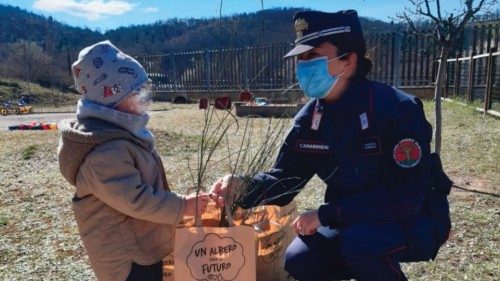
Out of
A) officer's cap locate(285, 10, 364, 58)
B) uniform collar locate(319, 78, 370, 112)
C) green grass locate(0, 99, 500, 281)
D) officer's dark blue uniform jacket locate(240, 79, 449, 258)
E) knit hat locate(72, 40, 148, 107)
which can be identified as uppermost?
officer's cap locate(285, 10, 364, 58)

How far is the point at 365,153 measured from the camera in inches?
73.4

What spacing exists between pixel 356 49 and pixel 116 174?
1.05 m

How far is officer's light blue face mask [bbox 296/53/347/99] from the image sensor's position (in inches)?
77.6

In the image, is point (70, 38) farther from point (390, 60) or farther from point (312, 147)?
point (312, 147)

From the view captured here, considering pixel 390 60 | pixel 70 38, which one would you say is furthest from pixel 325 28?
pixel 70 38

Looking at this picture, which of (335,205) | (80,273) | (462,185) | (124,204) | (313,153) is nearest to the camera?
(124,204)

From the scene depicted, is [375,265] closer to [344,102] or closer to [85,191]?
[344,102]

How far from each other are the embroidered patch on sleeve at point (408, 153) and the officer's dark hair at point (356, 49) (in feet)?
1.27

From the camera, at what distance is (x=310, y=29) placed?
77.1 inches

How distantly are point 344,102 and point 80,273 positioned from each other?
184 cm

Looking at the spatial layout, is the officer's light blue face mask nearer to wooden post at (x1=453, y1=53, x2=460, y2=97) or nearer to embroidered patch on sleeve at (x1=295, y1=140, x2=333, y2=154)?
embroidered patch on sleeve at (x1=295, y1=140, x2=333, y2=154)

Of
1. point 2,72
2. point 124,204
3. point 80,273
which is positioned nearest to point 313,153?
point 124,204

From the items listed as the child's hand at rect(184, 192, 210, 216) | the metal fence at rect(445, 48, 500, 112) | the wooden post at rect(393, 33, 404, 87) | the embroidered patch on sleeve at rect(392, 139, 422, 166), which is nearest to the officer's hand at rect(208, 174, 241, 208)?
the child's hand at rect(184, 192, 210, 216)

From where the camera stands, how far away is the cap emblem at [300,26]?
196 centimetres
